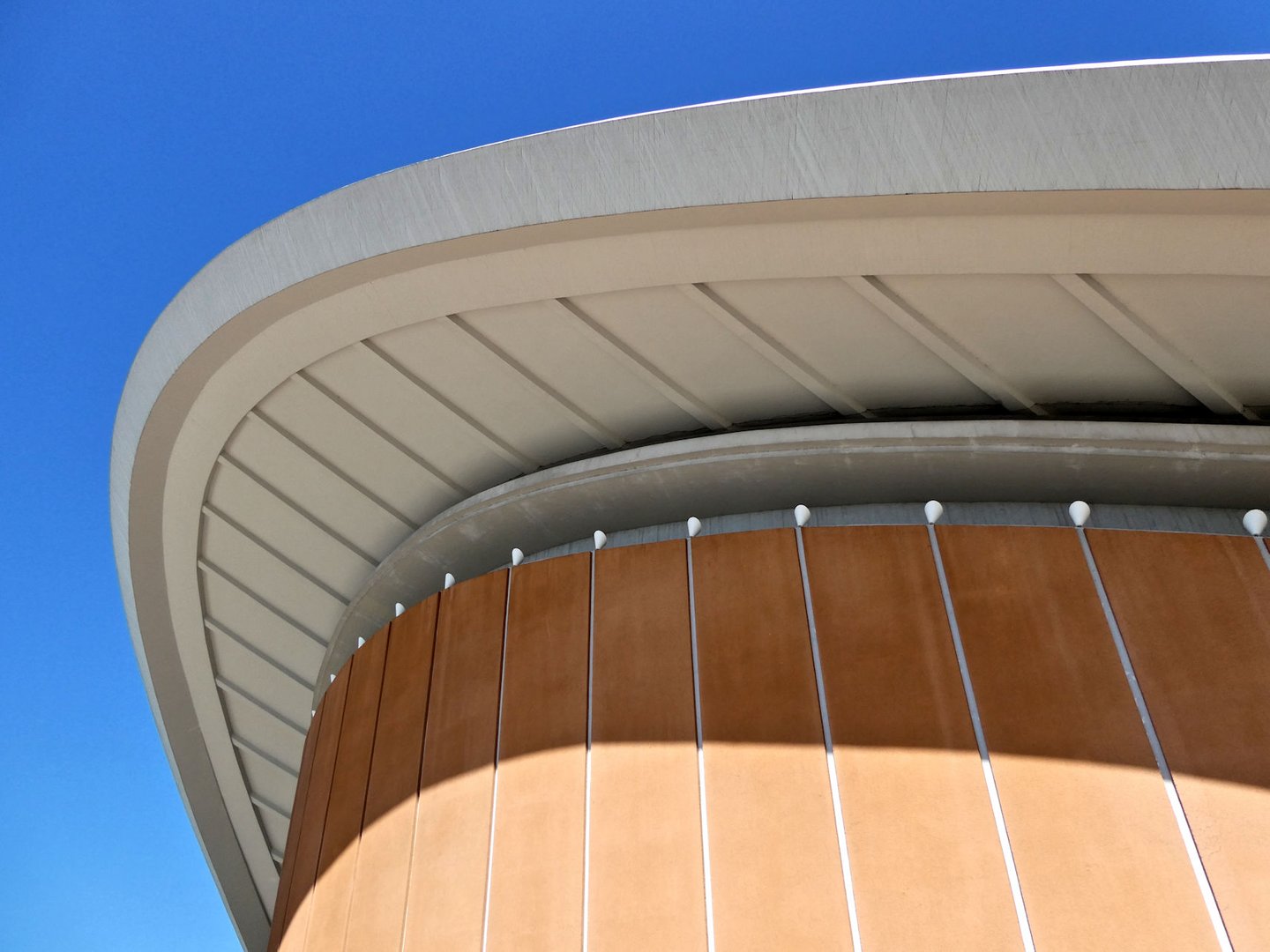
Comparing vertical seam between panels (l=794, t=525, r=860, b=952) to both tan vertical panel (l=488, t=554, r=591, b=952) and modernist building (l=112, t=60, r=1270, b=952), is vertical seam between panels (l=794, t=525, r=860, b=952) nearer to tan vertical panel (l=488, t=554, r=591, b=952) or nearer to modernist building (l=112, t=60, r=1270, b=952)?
modernist building (l=112, t=60, r=1270, b=952)

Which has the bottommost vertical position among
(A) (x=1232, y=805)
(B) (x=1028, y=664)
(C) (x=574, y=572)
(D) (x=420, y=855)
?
(A) (x=1232, y=805)

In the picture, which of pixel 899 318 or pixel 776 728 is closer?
pixel 776 728

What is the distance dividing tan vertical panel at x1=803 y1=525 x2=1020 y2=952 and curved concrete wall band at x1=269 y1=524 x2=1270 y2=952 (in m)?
0.01

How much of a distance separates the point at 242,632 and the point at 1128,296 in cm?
813

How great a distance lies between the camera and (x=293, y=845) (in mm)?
7742

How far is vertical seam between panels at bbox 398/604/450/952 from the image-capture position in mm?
5922

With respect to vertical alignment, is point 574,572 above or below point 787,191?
below

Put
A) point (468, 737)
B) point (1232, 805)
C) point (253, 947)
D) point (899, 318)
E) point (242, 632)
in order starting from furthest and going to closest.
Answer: point (253, 947), point (242, 632), point (468, 737), point (899, 318), point (1232, 805)

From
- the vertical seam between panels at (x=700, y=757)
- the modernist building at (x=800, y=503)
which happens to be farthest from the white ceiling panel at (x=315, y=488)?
the vertical seam between panels at (x=700, y=757)

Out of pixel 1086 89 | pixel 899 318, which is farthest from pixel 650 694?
pixel 1086 89

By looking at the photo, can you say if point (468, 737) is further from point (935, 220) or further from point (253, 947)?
point (253, 947)

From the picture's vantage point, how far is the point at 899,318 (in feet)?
18.9

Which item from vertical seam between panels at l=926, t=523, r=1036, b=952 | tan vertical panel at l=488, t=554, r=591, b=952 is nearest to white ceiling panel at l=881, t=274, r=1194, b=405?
vertical seam between panels at l=926, t=523, r=1036, b=952

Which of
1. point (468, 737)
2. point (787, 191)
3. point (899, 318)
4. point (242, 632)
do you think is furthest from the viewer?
point (242, 632)
